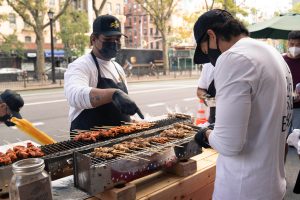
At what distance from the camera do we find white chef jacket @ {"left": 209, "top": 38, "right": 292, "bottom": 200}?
164 cm

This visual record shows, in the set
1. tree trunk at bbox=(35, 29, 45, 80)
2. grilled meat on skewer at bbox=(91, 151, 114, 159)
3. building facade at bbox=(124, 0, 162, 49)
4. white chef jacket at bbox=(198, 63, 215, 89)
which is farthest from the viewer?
building facade at bbox=(124, 0, 162, 49)

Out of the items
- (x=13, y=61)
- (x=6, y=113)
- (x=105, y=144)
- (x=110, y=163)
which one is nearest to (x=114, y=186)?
(x=110, y=163)

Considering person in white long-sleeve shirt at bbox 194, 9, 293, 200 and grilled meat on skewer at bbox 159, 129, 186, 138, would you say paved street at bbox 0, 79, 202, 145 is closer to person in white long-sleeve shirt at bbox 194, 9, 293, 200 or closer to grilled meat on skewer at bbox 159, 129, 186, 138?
grilled meat on skewer at bbox 159, 129, 186, 138

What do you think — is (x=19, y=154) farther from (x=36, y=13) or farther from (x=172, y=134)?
(x=36, y=13)

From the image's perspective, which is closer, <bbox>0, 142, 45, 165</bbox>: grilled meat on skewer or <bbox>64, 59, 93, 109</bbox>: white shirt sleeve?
<bbox>0, 142, 45, 165</bbox>: grilled meat on skewer

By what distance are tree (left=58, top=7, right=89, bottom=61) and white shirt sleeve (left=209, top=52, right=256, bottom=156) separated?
35.7 metres

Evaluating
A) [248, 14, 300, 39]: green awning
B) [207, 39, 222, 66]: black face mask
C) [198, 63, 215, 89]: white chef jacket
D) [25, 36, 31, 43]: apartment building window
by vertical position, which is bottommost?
[198, 63, 215, 89]: white chef jacket

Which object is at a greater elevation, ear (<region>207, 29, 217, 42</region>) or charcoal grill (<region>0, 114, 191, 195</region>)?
ear (<region>207, 29, 217, 42</region>)

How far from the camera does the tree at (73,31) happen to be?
117ft

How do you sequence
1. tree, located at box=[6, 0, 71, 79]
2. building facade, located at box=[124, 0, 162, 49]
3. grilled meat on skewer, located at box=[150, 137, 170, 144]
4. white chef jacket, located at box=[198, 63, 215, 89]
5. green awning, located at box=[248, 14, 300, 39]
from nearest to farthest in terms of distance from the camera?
grilled meat on skewer, located at box=[150, 137, 170, 144]
white chef jacket, located at box=[198, 63, 215, 89]
green awning, located at box=[248, 14, 300, 39]
tree, located at box=[6, 0, 71, 79]
building facade, located at box=[124, 0, 162, 49]

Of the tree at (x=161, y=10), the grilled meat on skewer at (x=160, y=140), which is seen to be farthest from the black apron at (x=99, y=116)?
the tree at (x=161, y=10)

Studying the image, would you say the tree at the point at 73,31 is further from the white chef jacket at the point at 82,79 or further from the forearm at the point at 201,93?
the white chef jacket at the point at 82,79

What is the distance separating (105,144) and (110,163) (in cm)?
50

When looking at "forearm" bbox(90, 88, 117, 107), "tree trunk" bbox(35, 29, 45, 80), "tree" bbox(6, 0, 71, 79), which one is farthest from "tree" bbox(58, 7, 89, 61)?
"forearm" bbox(90, 88, 117, 107)
